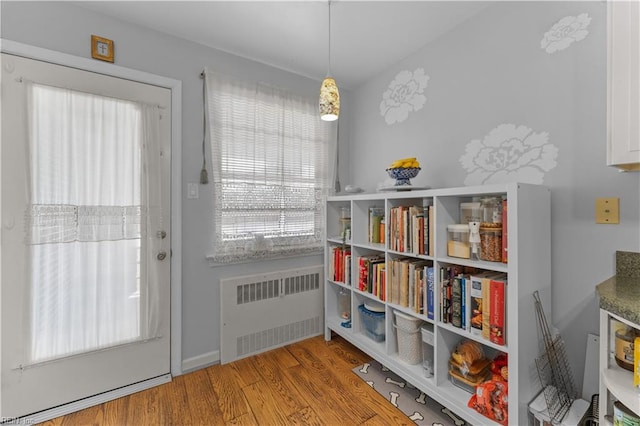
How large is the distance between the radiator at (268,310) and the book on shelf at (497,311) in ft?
4.85

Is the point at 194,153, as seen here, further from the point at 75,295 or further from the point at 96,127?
the point at 75,295

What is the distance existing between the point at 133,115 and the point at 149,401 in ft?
5.91

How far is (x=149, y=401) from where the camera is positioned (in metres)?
1.68

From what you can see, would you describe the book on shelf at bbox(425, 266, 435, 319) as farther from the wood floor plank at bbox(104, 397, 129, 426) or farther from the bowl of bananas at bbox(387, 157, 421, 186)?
the wood floor plank at bbox(104, 397, 129, 426)

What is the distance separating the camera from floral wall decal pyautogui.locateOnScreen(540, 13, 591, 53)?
4.31ft

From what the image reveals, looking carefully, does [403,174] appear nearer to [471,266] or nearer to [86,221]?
[471,266]

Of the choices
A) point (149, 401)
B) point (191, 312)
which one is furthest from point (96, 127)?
point (149, 401)

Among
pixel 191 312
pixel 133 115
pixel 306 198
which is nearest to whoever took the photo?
pixel 133 115

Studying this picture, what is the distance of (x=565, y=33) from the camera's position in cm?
137

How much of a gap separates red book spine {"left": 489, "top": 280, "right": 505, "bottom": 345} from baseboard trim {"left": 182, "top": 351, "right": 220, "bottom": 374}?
1847 millimetres

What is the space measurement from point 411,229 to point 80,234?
6.54ft

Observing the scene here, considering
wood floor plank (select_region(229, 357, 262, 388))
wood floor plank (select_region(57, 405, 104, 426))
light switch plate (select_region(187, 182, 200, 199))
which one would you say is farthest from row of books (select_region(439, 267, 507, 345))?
wood floor plank (select_region(57, 405, 104, 426))

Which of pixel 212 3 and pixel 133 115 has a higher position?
pixel 212 3

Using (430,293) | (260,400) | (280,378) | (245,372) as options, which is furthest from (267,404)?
(430,293)
